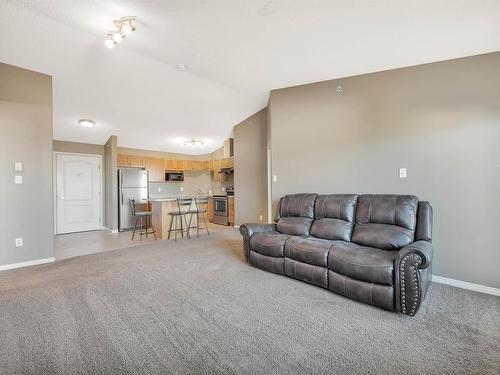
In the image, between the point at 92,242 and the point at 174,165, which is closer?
the point at 92,242

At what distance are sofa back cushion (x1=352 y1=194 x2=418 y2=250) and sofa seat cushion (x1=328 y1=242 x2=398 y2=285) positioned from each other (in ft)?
0.45

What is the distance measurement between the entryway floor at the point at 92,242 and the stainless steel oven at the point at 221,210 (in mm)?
877

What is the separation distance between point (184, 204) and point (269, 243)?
2776mm

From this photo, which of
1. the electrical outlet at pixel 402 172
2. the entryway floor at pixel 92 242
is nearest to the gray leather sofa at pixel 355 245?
the electrical outlet at pixel 402 172

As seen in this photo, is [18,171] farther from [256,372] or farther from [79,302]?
[256,372]

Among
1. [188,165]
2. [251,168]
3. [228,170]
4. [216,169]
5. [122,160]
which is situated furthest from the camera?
[188,165]

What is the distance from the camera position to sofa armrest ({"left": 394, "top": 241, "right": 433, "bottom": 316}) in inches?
77.6

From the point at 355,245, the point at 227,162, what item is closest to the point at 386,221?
the point at 355,245

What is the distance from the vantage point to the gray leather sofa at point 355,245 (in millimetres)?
2049

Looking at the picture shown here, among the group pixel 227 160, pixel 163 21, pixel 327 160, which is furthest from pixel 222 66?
pixel 227 160

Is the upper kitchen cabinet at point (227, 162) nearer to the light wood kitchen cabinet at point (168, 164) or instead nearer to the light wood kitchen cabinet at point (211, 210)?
the light wood kitchen cabinet at point (211, 210)

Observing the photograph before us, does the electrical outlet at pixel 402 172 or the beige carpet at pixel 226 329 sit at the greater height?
the electrical outlet at pixel 402 172

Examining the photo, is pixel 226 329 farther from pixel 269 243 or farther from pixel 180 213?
pixel 180 213

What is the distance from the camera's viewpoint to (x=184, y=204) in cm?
525
